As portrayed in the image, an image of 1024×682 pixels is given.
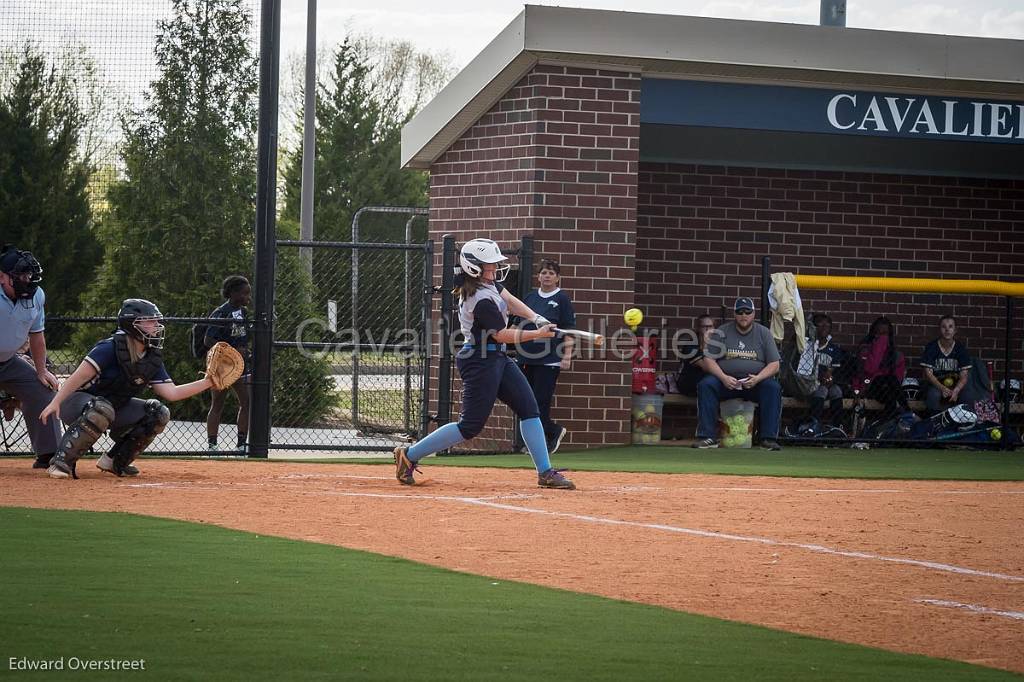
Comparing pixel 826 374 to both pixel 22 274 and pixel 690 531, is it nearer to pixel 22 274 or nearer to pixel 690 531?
pixel 690 531

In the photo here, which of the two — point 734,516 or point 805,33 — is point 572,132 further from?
point 734,516

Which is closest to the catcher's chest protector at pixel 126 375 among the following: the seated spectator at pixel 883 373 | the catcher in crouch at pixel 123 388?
the catcher in crouch at pixel 123 388

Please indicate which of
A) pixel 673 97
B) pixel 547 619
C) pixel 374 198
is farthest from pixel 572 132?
pixel 374 198

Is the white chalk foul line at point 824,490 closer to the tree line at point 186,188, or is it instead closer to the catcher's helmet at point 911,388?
the catcher's helmet at point 911,388

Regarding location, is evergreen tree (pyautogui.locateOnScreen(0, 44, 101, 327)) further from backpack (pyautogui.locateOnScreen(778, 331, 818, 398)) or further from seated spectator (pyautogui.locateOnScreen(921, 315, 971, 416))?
seated spectator (pyautogui.locateOnScreen(921, 315, 971, 416))

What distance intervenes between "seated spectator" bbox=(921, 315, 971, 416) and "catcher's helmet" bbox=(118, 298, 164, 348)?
360 inches

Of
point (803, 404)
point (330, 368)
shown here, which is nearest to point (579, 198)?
point (803, 404)

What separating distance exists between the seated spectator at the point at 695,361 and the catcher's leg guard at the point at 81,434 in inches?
272

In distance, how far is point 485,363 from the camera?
10094mm

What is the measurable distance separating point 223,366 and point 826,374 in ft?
26.4

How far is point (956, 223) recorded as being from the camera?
17.7m

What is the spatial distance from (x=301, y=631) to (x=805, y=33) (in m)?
11.1

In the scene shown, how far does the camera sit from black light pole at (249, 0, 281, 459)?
1323 centimetres

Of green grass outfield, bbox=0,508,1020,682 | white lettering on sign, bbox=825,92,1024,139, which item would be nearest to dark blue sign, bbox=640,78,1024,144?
white lettering on sign, bbox=825,92,1024,139
